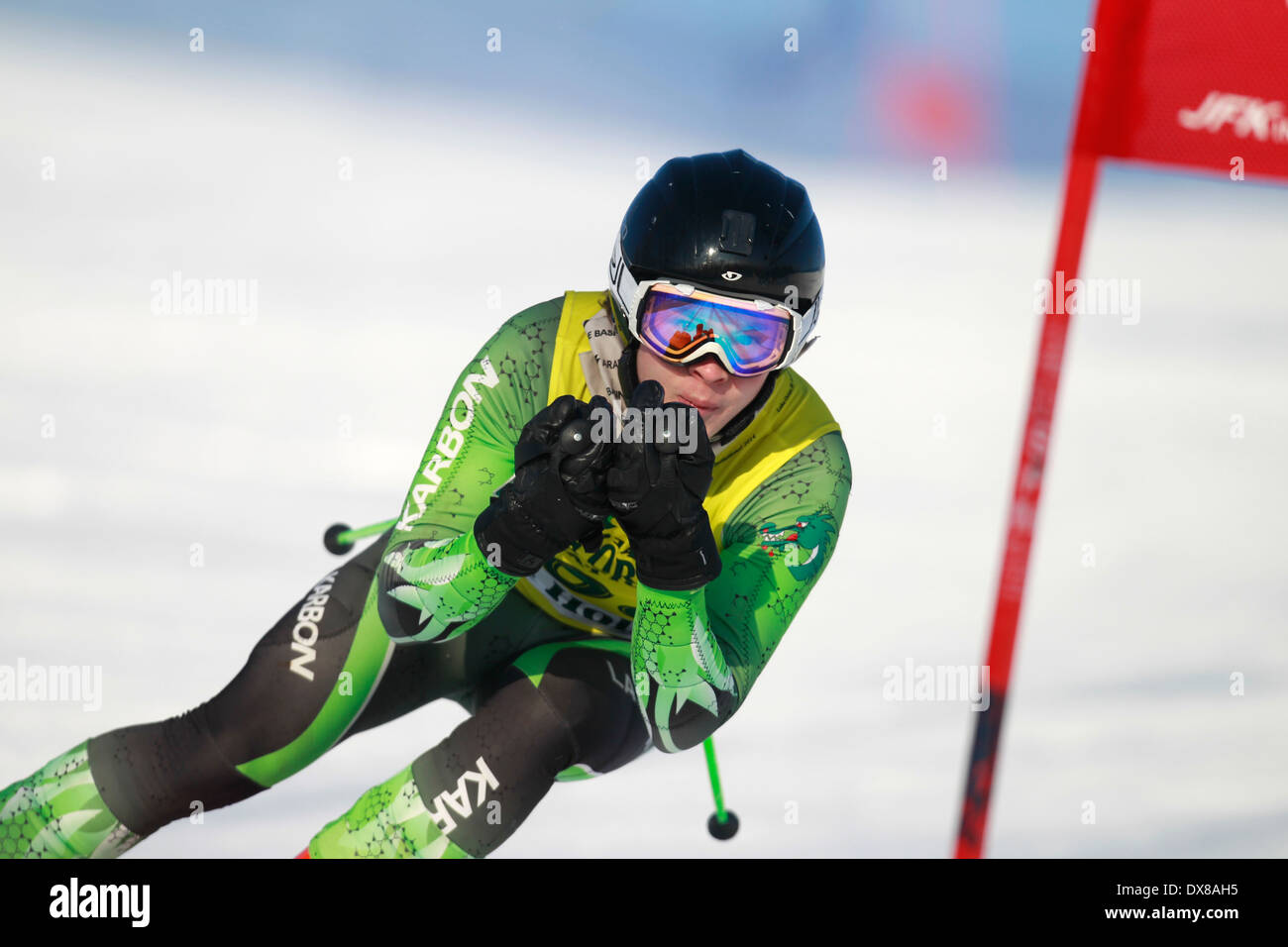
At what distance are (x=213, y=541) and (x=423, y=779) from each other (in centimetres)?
236

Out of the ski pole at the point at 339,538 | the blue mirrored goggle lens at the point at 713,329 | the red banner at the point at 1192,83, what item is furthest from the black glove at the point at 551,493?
the red banner at the point at 1192,83

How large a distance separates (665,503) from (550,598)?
105 centimetres

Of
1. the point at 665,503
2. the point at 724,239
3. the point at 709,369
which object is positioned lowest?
the point at 665,503

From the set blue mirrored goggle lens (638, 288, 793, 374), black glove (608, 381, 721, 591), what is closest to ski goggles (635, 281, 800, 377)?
blue mirrored goggle lens (638, 288, 793, 374)

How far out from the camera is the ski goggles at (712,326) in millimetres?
2641

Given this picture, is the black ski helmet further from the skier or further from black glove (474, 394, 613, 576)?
black glove (474, 394, 613, 576)

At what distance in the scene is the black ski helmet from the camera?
2.67 metres

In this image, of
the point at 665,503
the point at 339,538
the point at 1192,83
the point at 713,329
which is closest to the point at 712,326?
the point at 713,329

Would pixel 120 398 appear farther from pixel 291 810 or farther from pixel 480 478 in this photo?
pixel 480 478

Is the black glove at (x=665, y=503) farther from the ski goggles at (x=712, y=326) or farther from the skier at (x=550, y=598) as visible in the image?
the ski goggles at (x=712, y=326)

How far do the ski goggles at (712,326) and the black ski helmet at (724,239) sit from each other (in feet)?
0.09

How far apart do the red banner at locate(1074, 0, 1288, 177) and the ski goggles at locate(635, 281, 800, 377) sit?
1718 mm

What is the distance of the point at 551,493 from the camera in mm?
2137

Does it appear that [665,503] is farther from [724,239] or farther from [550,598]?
[550,598]
